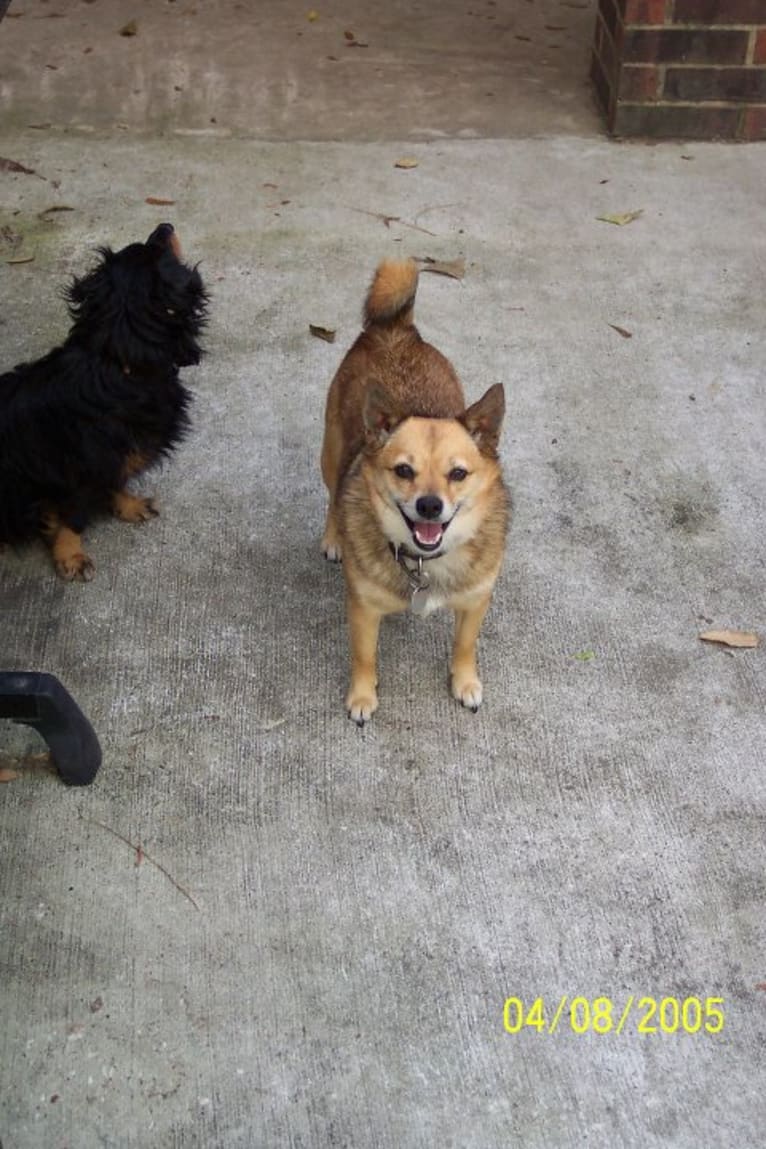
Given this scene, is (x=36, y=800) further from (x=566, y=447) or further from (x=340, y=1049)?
(x=566, y=447)

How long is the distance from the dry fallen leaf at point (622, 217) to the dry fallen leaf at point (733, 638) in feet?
8.24

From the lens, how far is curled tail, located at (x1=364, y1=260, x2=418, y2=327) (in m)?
3.07

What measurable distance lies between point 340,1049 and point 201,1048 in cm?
28

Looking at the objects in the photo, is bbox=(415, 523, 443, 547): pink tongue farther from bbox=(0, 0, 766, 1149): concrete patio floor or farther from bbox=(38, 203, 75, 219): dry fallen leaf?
bbox=(38, 203, 75, 219): dry fallen leaf

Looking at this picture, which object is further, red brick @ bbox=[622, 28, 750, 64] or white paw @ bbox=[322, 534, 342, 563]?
red brick @ bbox=[622, 28, 750, 64]

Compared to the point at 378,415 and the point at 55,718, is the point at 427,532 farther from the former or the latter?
the point at 55,718

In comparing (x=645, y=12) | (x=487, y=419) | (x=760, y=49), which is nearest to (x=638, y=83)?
(x=645, y=12)

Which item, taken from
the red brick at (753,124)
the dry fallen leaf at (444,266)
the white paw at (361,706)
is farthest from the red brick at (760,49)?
the white paw at (361,706)

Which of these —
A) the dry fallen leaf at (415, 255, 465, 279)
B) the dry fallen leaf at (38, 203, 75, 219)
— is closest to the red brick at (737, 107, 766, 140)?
the dry fallen leaf at (415, 255, 465, 279)

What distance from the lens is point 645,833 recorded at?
264cm

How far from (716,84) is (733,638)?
3.42 m

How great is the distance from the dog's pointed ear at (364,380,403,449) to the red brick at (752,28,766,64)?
12.2ft

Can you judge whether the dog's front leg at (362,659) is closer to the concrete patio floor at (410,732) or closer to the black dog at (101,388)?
the concrete patio floor at (410,732)

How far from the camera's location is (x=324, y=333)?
4.32m
